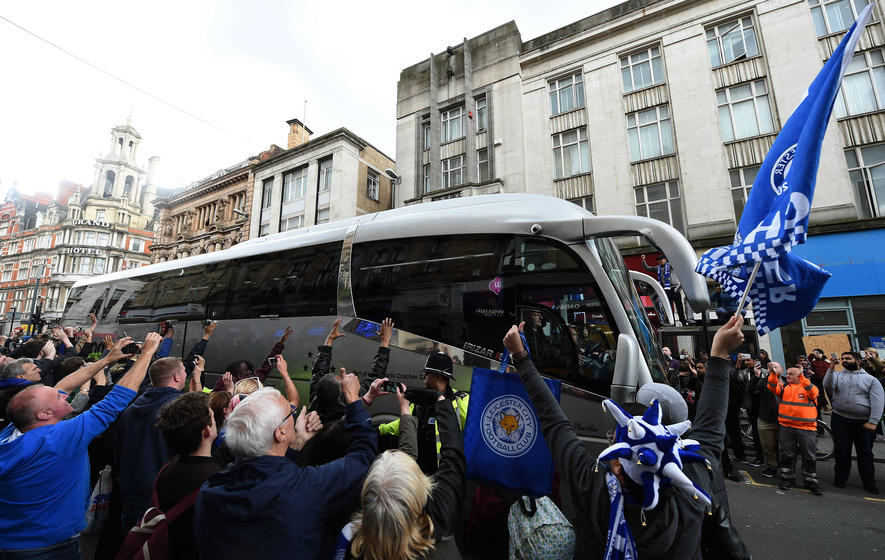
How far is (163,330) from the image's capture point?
581cm

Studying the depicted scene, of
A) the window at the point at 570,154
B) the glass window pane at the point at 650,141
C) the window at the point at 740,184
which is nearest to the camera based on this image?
the window at the point at 740,184

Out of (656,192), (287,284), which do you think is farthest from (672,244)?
(656,192)

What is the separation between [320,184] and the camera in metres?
26.4

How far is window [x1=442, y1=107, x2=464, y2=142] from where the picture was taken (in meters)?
22.3

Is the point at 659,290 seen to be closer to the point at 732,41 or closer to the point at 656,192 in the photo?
the point at 656,192

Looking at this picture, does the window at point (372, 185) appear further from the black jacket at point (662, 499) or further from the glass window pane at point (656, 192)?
the black jacket at point (662, 499)

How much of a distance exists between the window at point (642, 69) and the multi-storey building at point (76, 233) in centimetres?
7132

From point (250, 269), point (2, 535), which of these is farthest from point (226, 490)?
point (250, 269)

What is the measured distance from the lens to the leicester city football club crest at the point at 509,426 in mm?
2660

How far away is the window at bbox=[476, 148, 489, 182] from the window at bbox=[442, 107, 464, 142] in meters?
1.78

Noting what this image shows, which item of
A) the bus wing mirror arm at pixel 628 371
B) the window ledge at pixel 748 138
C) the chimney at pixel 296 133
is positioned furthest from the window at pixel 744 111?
the chimney at pixel 296 133

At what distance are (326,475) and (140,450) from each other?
197cm

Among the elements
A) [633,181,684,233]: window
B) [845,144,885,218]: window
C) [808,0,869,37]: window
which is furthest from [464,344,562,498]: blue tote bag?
[808,0,869,37]: window

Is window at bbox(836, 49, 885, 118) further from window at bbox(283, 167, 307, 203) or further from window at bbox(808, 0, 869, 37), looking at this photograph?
window at bbox(283, 167, 307, 203)
